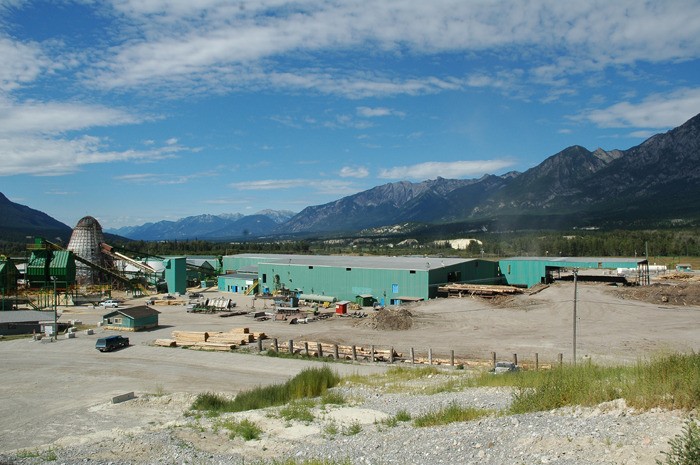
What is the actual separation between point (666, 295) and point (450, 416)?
51.8 metres

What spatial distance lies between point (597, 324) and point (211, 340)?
100ft

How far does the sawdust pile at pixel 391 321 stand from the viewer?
43.3 metres

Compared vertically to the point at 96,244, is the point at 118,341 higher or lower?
lower

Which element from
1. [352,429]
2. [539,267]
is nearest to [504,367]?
[352,429]

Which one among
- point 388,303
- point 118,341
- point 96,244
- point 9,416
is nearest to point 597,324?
point 388,303

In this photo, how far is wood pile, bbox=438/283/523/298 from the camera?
59000 mm

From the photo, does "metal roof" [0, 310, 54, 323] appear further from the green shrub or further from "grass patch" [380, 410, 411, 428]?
the green shrub

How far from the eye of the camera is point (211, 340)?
3822 cm

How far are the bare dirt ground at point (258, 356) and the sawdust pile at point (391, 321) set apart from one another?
14cm

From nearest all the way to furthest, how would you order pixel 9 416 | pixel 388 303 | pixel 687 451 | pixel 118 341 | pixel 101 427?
pixel 687 451 < pixel 101 427 < pixel 9 416 < pixel 118 341 < pixel 388 303

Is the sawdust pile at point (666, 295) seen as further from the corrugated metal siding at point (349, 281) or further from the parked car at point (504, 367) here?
the parked car at point (504, 367)

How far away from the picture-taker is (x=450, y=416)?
1429 centimetres

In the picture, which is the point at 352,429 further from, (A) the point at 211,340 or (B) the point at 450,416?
(A) the point at 211,340

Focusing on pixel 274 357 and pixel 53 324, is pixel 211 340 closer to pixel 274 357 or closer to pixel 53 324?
pixel 274 357
